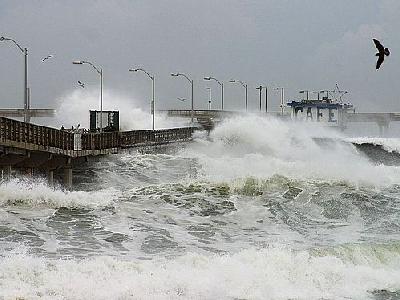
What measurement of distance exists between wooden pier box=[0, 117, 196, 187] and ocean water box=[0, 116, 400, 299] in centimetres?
114

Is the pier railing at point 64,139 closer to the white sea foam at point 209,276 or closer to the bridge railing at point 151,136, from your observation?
the bridge railing at point 151,136

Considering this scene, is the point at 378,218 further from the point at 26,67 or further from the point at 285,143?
the point at 285,143

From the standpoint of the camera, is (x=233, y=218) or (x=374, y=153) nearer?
(x=233, y=218)

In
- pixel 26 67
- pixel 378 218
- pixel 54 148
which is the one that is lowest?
pixel 378 218

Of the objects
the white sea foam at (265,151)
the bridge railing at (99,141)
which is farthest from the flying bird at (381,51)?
the white sea foam at (265,151)

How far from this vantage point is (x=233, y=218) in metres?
27.2

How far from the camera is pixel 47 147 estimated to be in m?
34.5

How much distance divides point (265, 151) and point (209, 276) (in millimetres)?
55071

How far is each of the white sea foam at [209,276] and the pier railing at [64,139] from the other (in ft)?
46.3

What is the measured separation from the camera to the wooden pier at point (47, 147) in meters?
30.5

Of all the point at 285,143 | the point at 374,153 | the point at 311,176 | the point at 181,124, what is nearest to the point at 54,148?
the point at 311,176

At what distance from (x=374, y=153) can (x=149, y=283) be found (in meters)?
73.1

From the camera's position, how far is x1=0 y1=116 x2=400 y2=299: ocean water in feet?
49.6

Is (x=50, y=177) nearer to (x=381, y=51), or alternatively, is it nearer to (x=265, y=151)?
(x=381, y=51)
